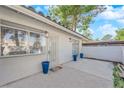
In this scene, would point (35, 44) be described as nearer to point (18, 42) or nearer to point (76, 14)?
point (18, 42)

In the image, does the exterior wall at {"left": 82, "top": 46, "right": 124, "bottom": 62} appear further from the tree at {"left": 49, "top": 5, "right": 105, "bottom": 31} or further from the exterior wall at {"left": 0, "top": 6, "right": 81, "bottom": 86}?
the exterior wall at {"left": 0, "top": 6, "right": 81, "bottom": 86}

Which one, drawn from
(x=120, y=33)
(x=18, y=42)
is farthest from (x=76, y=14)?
(x=120, y=33)

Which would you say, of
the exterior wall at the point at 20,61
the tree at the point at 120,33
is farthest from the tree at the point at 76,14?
the tree at the point at 120,33

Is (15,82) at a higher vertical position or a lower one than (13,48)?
lower

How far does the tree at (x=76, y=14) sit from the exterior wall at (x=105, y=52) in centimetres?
649

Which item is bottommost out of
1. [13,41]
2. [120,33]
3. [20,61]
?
[20,61]

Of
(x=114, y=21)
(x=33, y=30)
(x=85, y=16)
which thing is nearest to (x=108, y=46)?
(x=85, y=16)

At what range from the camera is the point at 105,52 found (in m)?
13.8

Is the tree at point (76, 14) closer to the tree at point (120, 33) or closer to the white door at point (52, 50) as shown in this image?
the white door at point (52, 50)

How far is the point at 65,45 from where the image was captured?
1073cm

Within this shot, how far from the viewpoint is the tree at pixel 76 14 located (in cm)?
1933

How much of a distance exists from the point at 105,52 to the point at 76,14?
8.78m

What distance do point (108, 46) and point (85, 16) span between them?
27.9 ft
